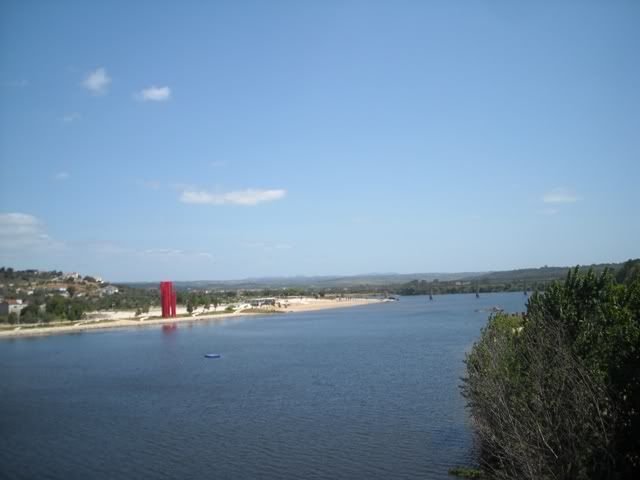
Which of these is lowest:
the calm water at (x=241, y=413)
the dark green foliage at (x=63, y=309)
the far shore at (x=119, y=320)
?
the calm water at (x=241, y=413)

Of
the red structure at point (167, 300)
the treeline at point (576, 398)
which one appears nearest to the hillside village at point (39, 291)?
the red structure at point (167, 300)

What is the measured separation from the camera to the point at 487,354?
21297mm

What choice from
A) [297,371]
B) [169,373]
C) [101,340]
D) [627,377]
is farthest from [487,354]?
[101,340]

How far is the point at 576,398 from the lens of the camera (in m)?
12.7

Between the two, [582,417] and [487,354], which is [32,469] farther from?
[582,417]

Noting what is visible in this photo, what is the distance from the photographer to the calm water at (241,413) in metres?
23.4

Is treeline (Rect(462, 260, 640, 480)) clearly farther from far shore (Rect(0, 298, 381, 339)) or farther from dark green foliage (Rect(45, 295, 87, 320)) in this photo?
dark green foliage (Rect(45, 295, 87, 320))

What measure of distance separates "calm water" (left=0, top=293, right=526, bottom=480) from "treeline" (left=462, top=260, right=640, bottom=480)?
6.79m

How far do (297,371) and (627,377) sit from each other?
1341 inches

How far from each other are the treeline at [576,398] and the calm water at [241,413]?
6.79 meters

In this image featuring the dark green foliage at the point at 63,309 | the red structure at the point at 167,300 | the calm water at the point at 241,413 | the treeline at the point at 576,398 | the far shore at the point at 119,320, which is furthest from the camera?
the red structure at the point at 167,300

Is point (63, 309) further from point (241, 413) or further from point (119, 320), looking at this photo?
point (241, 413)

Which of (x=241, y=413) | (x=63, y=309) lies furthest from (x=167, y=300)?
(x=241, y=413)

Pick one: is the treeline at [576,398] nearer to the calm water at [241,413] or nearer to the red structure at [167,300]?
the calm water at [241,413]
